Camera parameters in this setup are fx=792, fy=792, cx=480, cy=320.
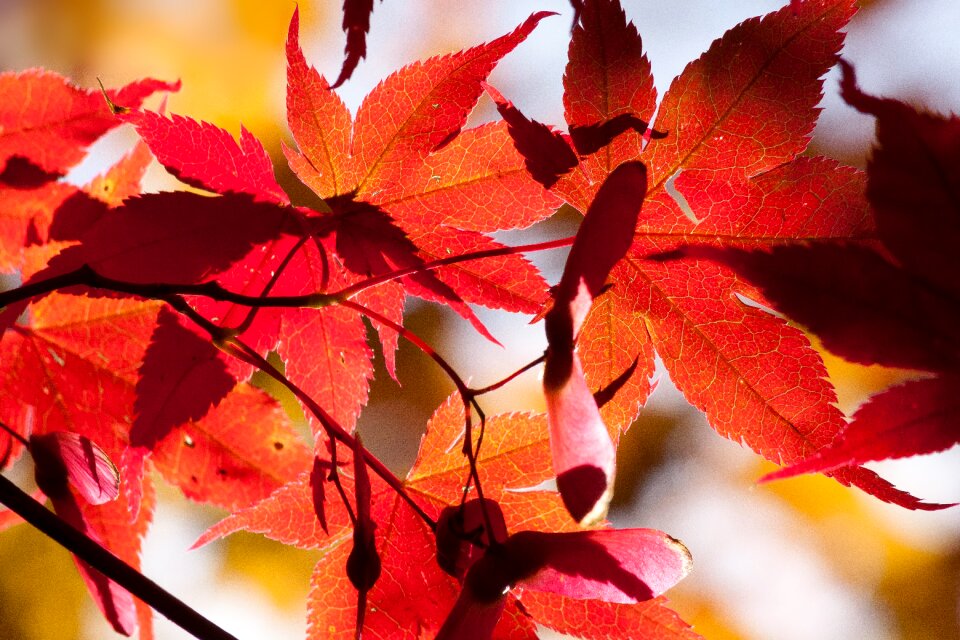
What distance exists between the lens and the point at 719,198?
1.87 feet

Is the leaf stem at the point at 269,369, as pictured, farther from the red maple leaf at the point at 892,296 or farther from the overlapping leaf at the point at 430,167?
the red maple leaf at the point at 892,296

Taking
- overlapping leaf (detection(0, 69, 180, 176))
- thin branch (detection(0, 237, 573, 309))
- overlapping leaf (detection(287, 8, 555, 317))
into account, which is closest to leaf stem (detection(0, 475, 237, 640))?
thin branch (detection(0, 237, 573, 309))

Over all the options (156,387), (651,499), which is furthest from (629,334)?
(651,499)

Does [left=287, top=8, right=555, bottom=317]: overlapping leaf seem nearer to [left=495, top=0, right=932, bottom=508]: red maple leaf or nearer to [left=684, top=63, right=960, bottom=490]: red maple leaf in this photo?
[left=495, top=0, right=932, bottom=508]: red maple leaf

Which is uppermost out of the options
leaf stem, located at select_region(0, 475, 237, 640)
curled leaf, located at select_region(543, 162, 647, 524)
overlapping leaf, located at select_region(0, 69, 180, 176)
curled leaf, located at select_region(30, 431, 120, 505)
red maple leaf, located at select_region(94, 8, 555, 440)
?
overlapping leaf, located at select_region(0, 69, 180, 176)

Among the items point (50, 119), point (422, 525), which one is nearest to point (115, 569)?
A: point (422, 525)

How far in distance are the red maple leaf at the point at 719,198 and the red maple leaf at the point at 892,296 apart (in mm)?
92

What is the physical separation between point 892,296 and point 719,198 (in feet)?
0.53

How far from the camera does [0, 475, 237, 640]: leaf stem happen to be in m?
0.43

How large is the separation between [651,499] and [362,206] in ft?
7.76

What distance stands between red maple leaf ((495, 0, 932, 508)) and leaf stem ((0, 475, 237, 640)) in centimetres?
31

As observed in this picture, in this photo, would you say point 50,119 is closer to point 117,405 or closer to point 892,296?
point 117,405

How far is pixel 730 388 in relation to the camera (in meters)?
0.58

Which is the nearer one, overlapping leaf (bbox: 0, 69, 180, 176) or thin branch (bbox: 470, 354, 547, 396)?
thin branch (bbox: 470, 354, 547, 396)
